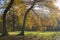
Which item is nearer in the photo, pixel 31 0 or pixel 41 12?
pixel 31 0

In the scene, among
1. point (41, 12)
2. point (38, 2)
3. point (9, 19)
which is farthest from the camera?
point (9, 19)

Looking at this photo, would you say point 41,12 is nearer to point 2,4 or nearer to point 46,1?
point 46,1

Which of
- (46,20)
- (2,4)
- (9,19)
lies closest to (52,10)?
(46,20)

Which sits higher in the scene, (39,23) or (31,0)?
(31,0)

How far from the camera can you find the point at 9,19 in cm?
2352

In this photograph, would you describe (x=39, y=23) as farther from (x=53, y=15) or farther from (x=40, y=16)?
(x=53, y=15)

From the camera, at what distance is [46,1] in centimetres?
1756

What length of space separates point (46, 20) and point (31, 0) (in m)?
2.81

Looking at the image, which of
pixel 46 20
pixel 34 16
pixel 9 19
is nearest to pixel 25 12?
pixel 34 16

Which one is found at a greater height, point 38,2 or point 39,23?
point 38,2

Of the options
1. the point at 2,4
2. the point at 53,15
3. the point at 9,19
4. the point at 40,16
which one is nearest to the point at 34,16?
the point at 40,16

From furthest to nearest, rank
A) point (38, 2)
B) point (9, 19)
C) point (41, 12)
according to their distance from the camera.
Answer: point (9, 19) → point (41, 12) → point (38, 2)

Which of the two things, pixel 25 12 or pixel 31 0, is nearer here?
pixel 31 0

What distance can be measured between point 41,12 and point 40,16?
0.44 meters
